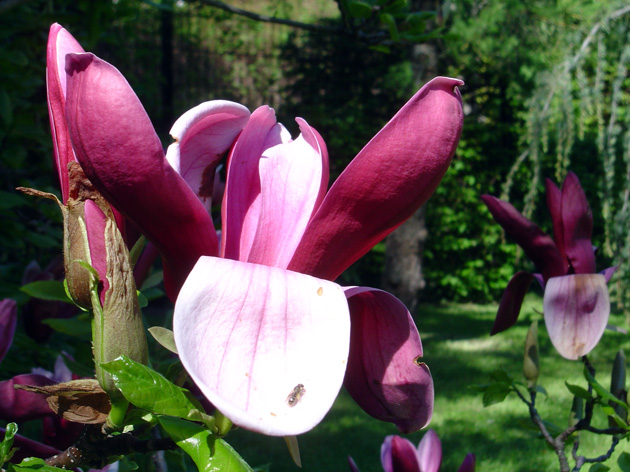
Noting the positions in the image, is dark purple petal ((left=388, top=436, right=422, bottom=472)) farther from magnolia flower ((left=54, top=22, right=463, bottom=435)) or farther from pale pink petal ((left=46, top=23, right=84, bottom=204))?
pale pink petal ((left=46, top=23, right=84, bottom=204))

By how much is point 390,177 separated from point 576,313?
1.94ft

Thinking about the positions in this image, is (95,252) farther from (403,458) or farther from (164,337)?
(403,458)

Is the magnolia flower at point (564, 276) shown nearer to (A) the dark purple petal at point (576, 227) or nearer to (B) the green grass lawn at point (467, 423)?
(A) the dark purple petal at point (576, 227)

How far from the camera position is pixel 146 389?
495mm

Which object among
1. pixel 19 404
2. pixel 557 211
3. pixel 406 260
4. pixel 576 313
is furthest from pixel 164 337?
pixel 406 260

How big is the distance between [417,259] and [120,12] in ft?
15.0

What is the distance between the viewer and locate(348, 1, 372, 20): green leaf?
1575mm

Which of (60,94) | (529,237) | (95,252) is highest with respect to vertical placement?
(60,94)

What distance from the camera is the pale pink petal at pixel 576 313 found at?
3.09 feet

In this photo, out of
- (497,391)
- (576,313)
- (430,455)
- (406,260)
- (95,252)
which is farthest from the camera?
(406,260)

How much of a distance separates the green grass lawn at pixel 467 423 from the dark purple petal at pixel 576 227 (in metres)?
1.31

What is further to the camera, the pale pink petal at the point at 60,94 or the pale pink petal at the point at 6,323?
the pale pink petal at the point at 6,323

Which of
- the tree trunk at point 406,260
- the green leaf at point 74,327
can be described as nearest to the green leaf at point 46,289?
the green leaf at point 74,327

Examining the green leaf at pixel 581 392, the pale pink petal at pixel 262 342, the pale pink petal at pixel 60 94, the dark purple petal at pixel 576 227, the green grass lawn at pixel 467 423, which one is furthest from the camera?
the green grass lawn at pixel 467 423
